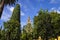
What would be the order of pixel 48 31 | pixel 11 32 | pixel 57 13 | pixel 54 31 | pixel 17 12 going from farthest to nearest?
pixel 17 12
pixel 57 13
pixel 54 31
pixel 48 31
pixel 11 32

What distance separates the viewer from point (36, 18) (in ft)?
213

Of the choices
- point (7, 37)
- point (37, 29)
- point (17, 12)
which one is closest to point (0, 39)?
point (7, 37)

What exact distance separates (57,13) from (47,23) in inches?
539

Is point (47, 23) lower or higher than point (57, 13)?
lower

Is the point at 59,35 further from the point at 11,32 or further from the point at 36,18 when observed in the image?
the point at 11,32

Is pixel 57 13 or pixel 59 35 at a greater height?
pixel 57 13

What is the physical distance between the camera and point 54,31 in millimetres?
66000

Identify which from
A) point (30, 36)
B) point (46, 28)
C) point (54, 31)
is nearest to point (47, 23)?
point (46, 28)

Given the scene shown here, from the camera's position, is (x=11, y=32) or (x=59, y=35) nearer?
(x=11, y=32)

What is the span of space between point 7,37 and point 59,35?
18667 mm

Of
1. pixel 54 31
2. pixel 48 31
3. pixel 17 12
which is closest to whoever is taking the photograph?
pixel 48 31

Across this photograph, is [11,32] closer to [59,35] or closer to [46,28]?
[46,28]

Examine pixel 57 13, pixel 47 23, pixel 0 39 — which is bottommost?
pixel 0 39

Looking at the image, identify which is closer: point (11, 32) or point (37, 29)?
point (11, 32)
